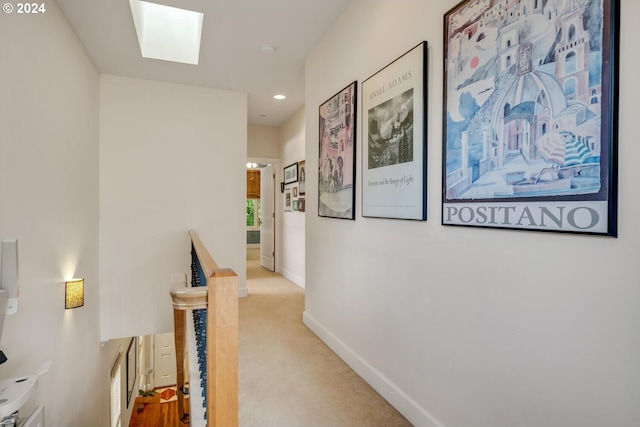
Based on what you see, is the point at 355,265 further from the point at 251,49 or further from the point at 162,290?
the point at 162,290

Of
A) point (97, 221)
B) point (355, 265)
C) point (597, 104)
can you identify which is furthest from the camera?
point (97, 221)

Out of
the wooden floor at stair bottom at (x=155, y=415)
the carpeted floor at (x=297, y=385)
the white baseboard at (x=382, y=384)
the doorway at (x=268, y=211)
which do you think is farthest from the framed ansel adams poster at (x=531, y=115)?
the wooden floor at stair bottom at (x=155, y=415)

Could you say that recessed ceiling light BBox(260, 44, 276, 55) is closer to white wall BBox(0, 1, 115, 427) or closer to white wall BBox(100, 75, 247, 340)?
white wall BBox(100, 75, 247, 340)

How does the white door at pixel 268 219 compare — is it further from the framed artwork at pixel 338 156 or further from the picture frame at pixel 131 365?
the framed artwork at pixel 338 156

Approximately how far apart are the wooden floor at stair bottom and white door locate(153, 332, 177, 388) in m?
0.70

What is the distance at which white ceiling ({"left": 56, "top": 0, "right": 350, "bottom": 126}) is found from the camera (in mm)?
2602

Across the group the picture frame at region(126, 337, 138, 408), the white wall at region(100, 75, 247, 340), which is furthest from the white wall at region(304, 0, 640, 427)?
the picture frame at region(126, 337, 138, 408)

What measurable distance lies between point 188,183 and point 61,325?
2010 millimetres

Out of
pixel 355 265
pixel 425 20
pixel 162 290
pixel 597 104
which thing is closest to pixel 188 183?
pixel 162 290

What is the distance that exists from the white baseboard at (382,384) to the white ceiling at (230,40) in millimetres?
2639

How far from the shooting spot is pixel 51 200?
2.49 metres

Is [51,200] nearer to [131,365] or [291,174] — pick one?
[291,174]

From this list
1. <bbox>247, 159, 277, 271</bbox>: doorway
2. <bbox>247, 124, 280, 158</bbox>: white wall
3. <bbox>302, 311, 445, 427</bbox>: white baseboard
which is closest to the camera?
<bbox>302, 311, 445, 427</bbox>: white baseboard

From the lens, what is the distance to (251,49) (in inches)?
129
